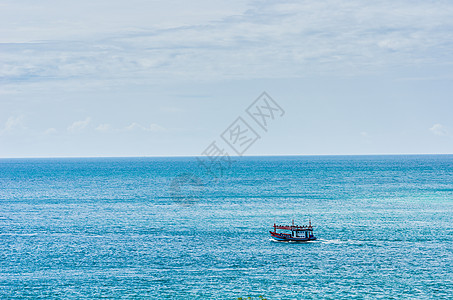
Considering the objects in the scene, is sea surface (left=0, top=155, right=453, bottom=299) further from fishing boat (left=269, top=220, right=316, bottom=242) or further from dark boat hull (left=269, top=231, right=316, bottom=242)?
fishing boat (left=269, top=220, right=316, bottom=242)

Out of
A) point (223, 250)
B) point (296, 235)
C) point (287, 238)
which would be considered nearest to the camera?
point (223, 250)

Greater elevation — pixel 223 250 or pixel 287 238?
pixel 287 238

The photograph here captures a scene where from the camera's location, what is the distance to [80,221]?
110312 millimetres

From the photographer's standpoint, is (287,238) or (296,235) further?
(296,235)

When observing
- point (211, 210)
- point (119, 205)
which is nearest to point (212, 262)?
point (211, 210)

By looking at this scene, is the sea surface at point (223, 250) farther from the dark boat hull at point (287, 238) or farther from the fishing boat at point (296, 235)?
the fishing boat at point (296, 235)

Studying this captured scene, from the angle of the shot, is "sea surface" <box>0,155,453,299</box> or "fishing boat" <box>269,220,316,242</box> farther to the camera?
"fishing boat" <box>269,220,316,242</box>

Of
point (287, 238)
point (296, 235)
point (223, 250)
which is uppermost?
point (296, 235)

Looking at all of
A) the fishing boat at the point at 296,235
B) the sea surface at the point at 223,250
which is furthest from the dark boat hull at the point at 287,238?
the sea surface at the point at 223,250

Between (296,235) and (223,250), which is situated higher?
(296,235)

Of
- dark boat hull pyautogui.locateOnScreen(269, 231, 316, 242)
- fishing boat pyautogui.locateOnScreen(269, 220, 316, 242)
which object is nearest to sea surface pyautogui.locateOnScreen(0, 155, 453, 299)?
dark boat hull pyautogui.locateOnScreen(269, 231, 316, 242)

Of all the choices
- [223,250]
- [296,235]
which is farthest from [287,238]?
[223,250]

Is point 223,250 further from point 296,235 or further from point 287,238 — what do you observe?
point 296,235

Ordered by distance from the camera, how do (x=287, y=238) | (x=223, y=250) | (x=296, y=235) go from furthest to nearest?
1. (x=296, y=235)
2. (x=287, y=238)
3. (x=223, y=250)
